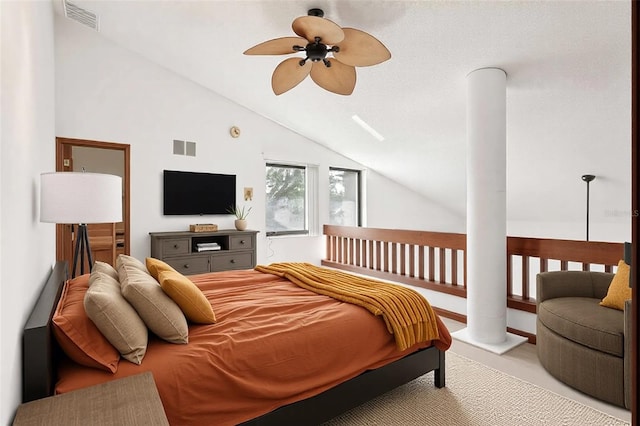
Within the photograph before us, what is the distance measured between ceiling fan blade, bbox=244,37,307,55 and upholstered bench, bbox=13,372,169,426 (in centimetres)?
209

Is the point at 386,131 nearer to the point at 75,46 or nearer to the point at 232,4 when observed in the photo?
the point at 232,4

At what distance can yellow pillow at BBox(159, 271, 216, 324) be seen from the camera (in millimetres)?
1728

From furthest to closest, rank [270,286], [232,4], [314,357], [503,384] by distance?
1. [232,4]
2. [270,286]
3. [503,384]
4. [314,357]

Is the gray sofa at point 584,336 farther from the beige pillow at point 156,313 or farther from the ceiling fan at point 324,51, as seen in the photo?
the beige pillow at point 156,313

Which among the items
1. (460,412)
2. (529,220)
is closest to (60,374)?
(460,412)

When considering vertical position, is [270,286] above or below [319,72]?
below

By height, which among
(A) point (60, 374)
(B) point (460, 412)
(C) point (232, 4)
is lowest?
(B) point (460, 412)

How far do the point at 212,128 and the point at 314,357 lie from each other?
13.5 feet

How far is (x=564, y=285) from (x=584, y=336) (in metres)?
0.60

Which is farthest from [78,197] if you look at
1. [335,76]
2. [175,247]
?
[175,247]

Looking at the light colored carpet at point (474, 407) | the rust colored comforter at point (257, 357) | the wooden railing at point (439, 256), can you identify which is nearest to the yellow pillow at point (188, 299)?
the rust colored comforter at point (257, 357)

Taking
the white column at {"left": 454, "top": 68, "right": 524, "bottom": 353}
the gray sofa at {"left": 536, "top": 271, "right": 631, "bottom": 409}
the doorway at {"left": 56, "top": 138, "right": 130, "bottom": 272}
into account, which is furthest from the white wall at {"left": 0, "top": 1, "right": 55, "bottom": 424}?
the white column at {"left": 454, "top": 68, "right": 524, "bottom": 353}

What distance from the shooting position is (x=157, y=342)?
161 cm

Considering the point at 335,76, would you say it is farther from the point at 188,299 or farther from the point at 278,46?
the point at 188,299
